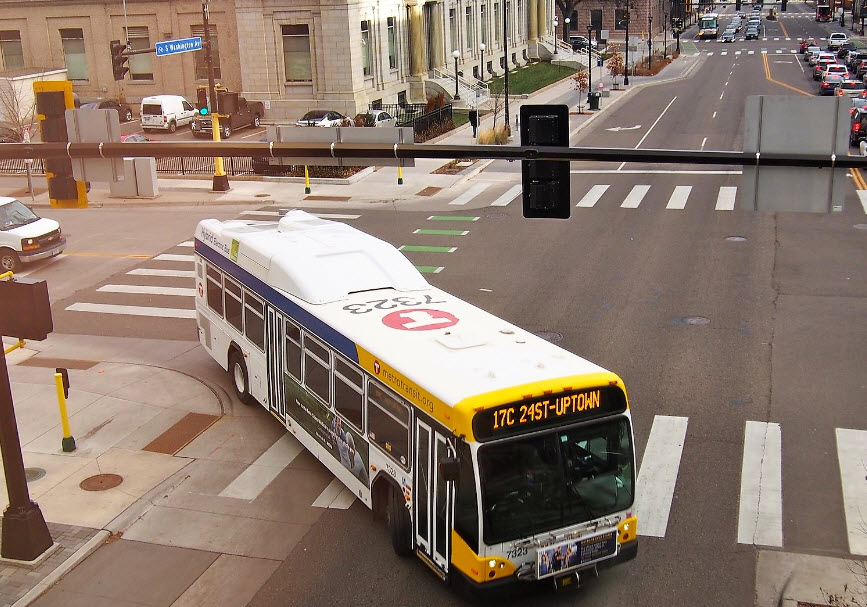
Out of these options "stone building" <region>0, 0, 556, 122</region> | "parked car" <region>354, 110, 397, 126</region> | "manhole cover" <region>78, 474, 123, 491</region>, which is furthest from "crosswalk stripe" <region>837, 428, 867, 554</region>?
"stone building" <region>0, 0, 556, 122</region>

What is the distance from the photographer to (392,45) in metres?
56.9

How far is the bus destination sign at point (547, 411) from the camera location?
1008 cm

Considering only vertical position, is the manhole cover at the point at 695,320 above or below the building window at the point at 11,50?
below

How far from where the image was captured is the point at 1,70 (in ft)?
200

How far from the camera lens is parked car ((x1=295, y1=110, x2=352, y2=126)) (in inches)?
1781

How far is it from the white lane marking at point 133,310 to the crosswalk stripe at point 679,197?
1662 centimetres

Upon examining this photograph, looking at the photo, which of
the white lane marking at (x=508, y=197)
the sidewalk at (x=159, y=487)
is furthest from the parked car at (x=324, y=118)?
the sidewalk at (x=159, y=487)

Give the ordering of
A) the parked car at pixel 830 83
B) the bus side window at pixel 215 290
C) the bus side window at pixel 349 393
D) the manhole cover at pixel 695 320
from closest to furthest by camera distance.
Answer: the bus side window at pixel 349 393 < the bus side window at pixel 215 290 < the manhole cover at pixel 695 320 < the parked car at pixel 830 83

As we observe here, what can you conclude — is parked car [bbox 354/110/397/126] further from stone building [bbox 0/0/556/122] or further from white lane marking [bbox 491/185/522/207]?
white lane marking [bbox 491/185/522/207]

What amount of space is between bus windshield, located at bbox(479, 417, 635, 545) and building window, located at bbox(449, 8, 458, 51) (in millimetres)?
59813

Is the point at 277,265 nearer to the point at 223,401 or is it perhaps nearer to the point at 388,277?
the point at 388,277

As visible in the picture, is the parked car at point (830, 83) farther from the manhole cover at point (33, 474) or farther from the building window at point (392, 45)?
the manhole cover at point (33, 474)

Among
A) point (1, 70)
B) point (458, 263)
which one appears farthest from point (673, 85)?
point (458, 263)

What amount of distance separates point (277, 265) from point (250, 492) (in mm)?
3433
